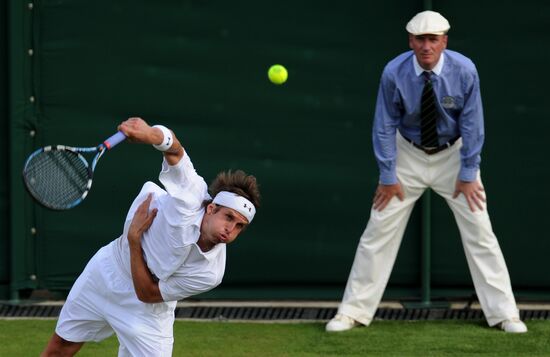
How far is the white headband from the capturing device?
17.7ft

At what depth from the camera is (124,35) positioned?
26.0ft

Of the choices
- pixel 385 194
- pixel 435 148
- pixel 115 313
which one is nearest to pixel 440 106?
pixel 435 148

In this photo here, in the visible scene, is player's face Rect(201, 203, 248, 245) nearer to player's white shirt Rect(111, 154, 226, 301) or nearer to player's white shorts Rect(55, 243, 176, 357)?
player's white shirt Rect(111, 154, 226, 301)

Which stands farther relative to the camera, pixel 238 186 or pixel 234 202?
pixel 238 186

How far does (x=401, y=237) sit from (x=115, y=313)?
7.08 ft

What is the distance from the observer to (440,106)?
7.04 m

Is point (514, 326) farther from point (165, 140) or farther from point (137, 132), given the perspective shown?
point (137, 132)

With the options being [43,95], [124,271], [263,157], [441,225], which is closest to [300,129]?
[263,157]

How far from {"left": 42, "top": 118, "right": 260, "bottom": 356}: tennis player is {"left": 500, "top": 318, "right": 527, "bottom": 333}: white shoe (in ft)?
7.32

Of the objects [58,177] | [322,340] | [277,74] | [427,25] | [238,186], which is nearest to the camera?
[58,177]

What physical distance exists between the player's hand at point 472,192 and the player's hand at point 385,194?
0.33 m

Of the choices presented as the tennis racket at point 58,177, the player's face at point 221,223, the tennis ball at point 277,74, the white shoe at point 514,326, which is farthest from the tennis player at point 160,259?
the white shoe at point 514,326

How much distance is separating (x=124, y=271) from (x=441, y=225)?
2768 mm

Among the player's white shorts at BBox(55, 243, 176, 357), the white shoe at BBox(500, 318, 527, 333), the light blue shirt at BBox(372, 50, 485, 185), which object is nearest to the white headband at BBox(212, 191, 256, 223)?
the player's white shorts at BBox(55, 243, 176, 357)
